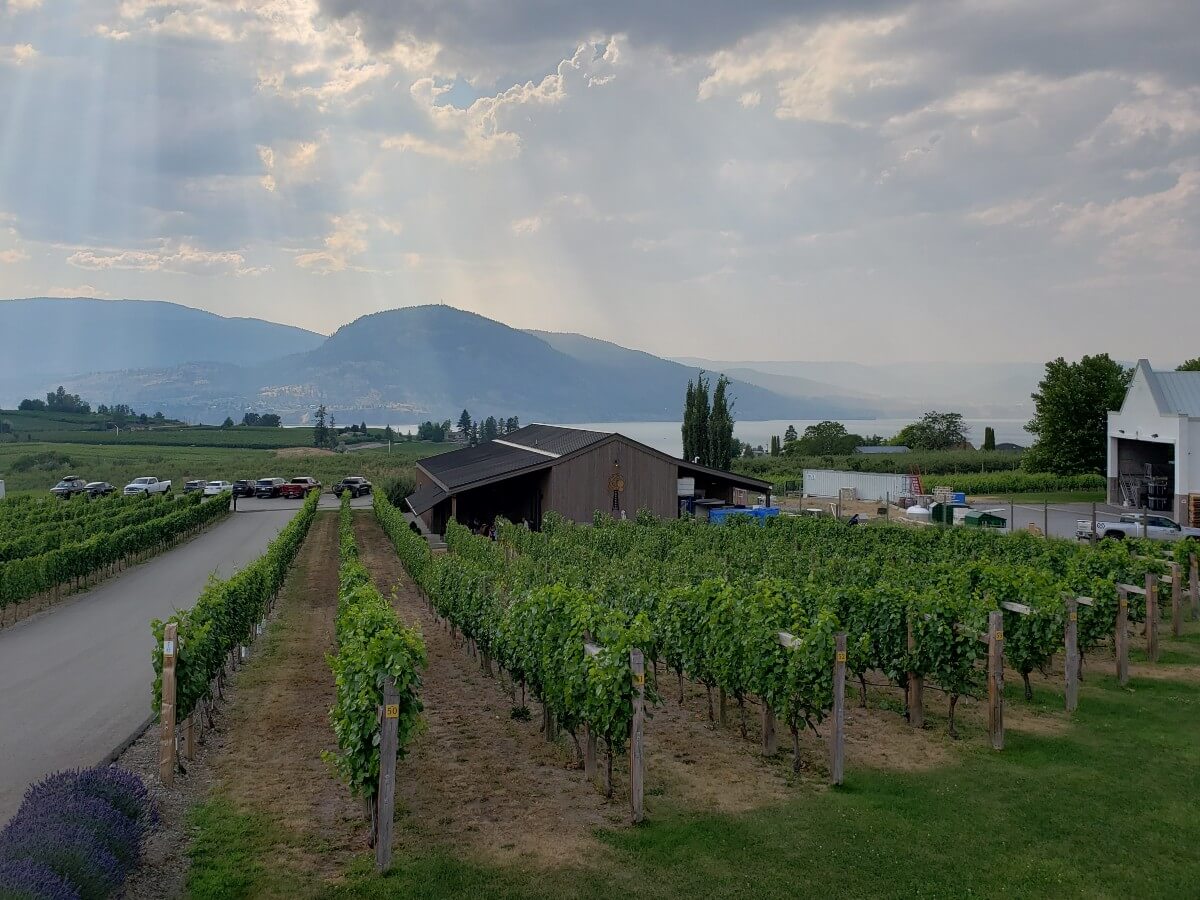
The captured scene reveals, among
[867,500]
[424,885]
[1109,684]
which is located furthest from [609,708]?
Answer: [867,500]

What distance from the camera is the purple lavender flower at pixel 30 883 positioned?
18.0 ft

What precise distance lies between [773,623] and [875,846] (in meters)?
3.10

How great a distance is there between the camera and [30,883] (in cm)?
566

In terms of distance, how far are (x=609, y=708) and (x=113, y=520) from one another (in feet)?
109

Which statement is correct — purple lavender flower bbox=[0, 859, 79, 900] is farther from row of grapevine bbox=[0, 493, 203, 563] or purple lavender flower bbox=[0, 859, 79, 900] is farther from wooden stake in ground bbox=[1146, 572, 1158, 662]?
row of grapevine bbox=[0, 493, 203, 563]

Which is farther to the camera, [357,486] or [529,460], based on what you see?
[357,486]

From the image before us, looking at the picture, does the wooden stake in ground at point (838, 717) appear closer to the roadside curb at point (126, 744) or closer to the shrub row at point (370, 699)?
the shrub row at point (370, 699)

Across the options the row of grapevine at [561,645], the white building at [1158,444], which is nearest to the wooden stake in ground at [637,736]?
the row of grapevine at [561,645]

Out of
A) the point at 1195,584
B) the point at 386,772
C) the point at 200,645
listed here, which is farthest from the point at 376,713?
the point at 1195,584

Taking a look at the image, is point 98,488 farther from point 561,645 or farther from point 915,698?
point 915,698

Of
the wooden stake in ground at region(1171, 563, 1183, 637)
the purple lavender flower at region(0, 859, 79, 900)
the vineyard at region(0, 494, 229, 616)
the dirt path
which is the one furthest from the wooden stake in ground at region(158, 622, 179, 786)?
the wooden stake in ground at region(1171, 563, 1183, 637)

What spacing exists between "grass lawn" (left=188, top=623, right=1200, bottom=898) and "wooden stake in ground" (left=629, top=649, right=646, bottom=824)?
0.25 metres

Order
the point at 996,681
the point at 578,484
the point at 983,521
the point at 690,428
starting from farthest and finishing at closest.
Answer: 1. the point at 690,428
2. the point at 983,521
3. the point at 578,484
4. the point at 996,681

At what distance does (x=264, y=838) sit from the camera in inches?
330
